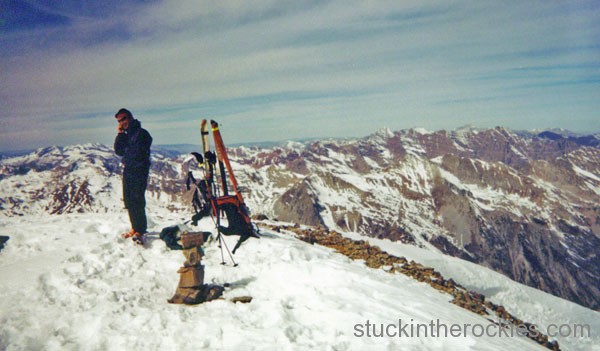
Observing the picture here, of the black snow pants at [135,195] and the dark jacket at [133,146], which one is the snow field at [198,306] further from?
the dark jacket at [133,146]

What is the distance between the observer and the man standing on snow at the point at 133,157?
1202 centimetres

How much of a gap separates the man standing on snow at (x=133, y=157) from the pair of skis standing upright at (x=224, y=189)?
86.5 inches

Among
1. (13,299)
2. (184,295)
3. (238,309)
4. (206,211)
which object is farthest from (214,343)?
(206,211)

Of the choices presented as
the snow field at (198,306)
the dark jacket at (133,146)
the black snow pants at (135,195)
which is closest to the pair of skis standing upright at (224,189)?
the snow field at (198,306)

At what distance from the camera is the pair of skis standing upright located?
461 inches

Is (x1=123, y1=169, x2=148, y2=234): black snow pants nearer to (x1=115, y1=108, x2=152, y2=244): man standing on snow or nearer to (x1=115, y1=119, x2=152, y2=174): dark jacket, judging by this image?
(x1=115, y1=108, x2=152, y2=244): man standing on snow

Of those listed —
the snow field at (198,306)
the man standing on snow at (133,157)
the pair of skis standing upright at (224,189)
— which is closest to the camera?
the snow field at (198,306)

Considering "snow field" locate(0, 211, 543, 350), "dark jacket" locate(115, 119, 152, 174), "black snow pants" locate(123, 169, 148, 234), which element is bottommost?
"snow field" locate(0, 211, 543, 350)

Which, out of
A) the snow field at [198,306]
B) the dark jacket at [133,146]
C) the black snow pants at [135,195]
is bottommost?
the snow field at [198,306]

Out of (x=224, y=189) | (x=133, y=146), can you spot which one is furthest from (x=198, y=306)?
(x=133, y=146)

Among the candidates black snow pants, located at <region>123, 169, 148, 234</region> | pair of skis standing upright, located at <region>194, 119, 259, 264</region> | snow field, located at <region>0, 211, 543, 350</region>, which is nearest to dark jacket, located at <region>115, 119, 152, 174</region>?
black snow pants, located at <region>123, 169, 148, 234</region>

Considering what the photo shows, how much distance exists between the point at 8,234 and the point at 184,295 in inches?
352

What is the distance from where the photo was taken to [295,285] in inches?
399

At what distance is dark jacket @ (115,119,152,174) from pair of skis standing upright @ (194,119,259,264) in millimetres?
2159
